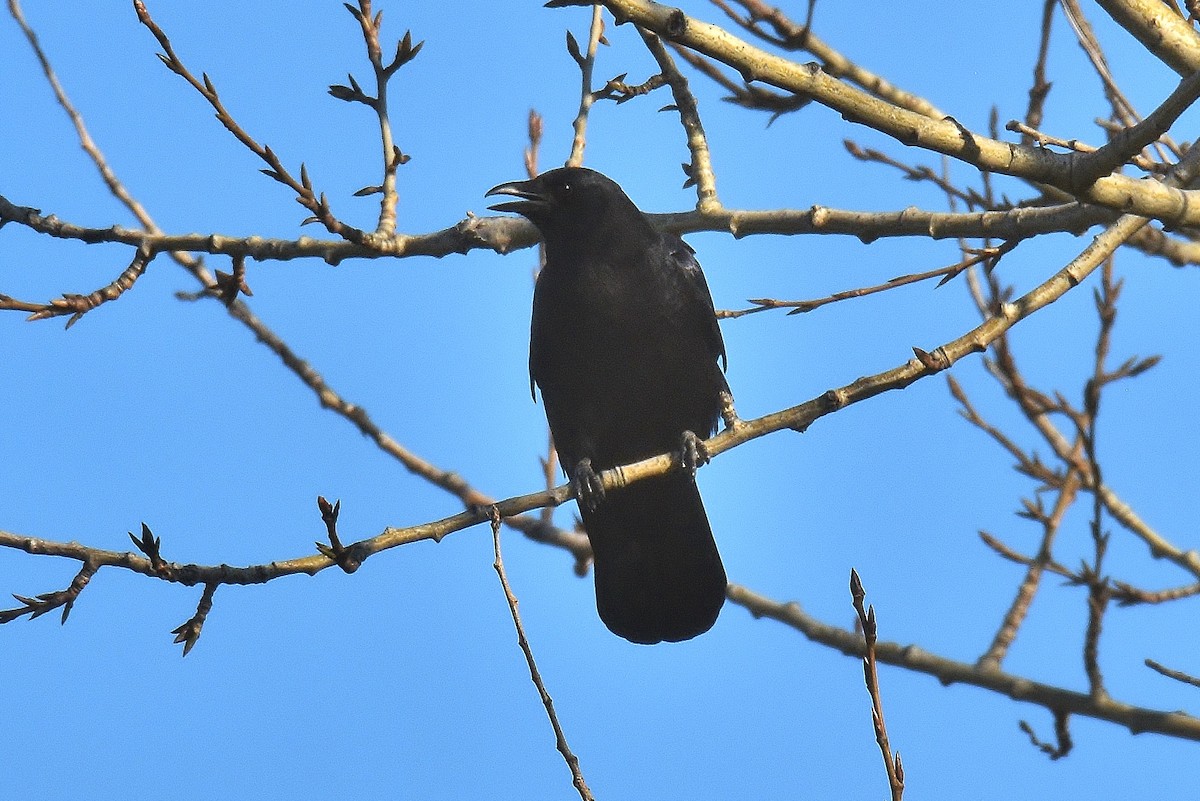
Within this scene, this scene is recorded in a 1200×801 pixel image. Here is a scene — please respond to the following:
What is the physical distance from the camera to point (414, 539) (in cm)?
308

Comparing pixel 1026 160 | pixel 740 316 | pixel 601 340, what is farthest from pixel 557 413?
pixel 1026 160

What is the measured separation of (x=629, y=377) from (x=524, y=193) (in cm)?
87

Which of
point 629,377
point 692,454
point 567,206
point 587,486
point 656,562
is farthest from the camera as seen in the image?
point 656,562

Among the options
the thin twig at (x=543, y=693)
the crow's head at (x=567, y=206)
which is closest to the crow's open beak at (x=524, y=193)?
the crow's head at (x=567, y=206)

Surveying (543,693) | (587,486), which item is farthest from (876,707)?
(587,486)

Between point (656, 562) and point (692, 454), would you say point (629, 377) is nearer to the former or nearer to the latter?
point (656, 562)

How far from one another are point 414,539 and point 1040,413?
8.63 feet

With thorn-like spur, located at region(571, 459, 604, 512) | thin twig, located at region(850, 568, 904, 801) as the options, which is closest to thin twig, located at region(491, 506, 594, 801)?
thin twig, located at region(850, 568, 904, 801)

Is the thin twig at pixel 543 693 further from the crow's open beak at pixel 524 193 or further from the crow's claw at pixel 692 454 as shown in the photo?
the crow's open beak at pixel 524 193

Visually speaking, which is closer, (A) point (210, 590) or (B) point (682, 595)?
(A) point (210, 590)

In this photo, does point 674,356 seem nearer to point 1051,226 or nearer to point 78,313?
point 1051,226

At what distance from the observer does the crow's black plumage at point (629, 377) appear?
5.17 meters

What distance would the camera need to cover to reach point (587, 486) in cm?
497

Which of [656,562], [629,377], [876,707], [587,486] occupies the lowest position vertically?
[876,707]
